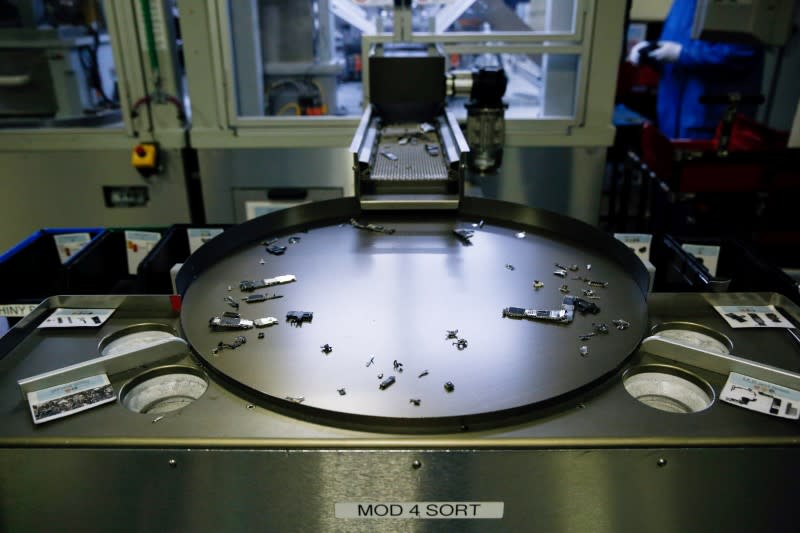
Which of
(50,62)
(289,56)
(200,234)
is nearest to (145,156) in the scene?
(50,62)

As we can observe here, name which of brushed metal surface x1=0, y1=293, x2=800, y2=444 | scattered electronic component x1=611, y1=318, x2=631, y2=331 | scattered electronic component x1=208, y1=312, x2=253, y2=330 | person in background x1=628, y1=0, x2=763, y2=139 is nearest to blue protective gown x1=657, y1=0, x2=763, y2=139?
person in background x1=628, y1=0, x2=763, y2=139

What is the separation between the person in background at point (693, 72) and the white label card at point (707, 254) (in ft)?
6.04

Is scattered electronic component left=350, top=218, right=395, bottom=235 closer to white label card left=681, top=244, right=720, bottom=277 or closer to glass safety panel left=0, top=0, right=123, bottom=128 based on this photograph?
white label card left=681, top=244, right=720, bottom=277

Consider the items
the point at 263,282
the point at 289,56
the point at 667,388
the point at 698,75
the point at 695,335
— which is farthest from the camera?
the point at 698,75

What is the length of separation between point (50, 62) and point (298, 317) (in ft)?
6.92

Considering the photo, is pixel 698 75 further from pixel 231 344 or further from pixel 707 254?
pixel 231 344

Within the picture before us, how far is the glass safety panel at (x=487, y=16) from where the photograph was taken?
238 cm

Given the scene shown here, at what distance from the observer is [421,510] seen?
793 millimetres

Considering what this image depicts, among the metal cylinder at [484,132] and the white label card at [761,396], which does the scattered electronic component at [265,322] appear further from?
the metal cylinder at [484,132]

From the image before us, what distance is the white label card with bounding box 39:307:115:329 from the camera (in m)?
1.04

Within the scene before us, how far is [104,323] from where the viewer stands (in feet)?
3.45

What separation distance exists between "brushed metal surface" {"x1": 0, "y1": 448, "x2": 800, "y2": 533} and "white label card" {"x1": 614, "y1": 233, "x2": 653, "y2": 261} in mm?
839

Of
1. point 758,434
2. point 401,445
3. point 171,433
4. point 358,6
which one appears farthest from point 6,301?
point 358,6

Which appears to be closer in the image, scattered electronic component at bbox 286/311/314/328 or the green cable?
scattered electronic component at bbox 286/311/314/328
